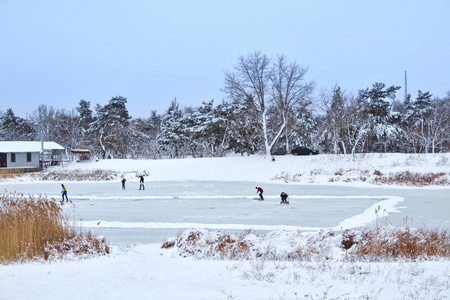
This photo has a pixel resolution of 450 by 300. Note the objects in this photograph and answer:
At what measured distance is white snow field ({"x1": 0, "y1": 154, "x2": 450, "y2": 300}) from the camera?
515 cm

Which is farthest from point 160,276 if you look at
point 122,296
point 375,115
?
point 375,115

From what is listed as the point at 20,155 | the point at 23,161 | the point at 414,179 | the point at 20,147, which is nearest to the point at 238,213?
the point at 414,179

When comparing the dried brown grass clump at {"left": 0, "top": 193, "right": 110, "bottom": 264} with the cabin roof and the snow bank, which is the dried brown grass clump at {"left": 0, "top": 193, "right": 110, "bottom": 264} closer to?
the snow bank

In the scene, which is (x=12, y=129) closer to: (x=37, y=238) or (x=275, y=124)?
(x=275, y=124)

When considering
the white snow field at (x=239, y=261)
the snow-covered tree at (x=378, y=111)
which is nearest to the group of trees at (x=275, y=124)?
the snow-covered tree at (x=378, y=111)

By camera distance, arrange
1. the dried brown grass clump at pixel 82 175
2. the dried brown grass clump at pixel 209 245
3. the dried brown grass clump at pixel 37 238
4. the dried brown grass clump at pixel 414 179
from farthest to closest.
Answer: the dried brown grass clump at pixel 82 175, the dried brown grass clump at pixel 414 179, the dried brown grass clump at pixel 209 245, the dried brown grass clump at pixel 37 238

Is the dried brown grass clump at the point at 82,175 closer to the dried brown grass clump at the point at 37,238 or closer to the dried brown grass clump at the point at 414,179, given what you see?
the dried brown grass clump at the point at 414,179

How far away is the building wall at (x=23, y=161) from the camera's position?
168ft

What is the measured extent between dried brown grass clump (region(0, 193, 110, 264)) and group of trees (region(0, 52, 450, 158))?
117 ft

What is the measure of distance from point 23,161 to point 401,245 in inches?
2190

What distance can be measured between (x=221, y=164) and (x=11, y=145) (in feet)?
106

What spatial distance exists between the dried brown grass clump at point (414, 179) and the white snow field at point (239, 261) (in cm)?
151

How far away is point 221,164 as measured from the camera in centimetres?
4597

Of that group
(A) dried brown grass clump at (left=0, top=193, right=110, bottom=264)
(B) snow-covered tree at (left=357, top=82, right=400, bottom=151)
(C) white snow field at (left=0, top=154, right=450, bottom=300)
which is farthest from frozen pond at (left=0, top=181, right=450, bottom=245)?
(B) snow-covered tree at (left=357, top=82, right=400, bottom=151)
